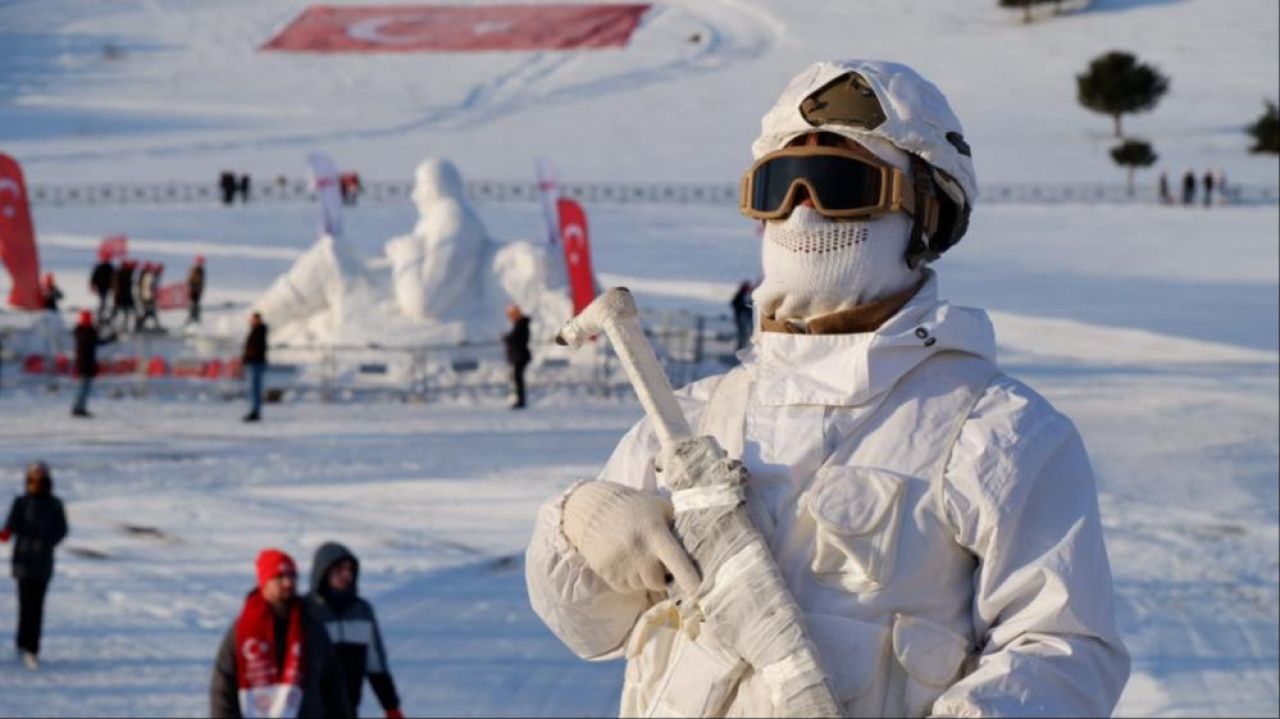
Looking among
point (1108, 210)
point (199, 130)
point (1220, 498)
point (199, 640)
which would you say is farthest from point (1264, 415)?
point (199, 130)

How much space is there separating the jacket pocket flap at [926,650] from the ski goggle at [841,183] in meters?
0.56

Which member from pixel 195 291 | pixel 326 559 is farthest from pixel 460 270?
pixel 326 559

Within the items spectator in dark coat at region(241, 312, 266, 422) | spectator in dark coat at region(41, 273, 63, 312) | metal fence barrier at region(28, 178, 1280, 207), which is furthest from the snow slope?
spectator in dark coat at region(241, 312, 266, 422)

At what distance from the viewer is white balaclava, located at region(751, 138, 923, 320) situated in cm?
352

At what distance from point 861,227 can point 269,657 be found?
4558 mm

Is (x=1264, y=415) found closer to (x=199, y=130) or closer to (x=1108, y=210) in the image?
(x=1108, y=210)

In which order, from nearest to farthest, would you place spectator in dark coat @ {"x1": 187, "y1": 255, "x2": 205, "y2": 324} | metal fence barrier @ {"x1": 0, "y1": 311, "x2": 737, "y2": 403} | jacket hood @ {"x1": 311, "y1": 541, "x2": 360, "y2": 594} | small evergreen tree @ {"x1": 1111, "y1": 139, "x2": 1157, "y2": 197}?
jacket hood @ {"x1": 311, "y1": 541, "x2": 360, "y2": 594} < metal fence barrier @ {"x1": 0, "y1": 311, "x2": 737, "y2": 403} < spectator in dark coat @ {"x1": 187, "y1": 255, "x2": 205, "y2": 324} < small evergreen tree @ {"x1": 1111, "y1": 139, "x2": 1157, "y2": 197}

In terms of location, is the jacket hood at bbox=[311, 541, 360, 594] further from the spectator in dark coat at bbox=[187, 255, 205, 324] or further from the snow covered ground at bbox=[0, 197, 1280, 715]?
the spectator in dark coat at bbox=[187, 255, 205, 324]

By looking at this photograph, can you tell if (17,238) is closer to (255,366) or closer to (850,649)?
(255,366)

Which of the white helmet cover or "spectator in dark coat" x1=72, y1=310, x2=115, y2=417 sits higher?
the white helmet cover

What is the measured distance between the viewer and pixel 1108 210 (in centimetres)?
4984

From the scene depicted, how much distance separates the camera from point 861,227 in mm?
3527

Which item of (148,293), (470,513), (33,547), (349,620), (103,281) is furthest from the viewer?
(103,281)

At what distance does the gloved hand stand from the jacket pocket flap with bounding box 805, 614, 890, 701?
0.18 metres
